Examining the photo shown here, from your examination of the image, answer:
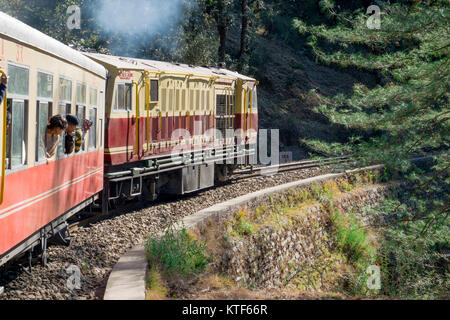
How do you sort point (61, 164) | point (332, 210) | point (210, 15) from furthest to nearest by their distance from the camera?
point (210, 15)
point (332, 210)
point (61, 164)

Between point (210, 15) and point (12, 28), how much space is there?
88.6 ft

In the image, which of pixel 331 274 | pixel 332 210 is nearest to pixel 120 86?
→ pixel 331 274

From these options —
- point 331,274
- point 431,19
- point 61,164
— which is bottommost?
point 331,274

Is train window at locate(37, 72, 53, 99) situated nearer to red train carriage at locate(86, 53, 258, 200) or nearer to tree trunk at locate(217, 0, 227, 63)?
red train carriage at locate(86, 53, 258, 200)

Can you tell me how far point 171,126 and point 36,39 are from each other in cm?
835

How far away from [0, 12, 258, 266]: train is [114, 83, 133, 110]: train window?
0.07 ft

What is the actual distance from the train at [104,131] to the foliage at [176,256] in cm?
143

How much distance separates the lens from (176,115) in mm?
15742

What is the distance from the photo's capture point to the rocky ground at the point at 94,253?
25.5 ft

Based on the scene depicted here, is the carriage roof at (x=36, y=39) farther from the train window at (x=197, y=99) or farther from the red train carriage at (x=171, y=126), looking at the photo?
the train window at (x=197, y=99)

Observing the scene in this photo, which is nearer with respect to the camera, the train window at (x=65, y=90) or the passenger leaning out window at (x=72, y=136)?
the train window at (x=65, y=90)

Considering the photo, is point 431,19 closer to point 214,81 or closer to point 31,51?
point 31,51

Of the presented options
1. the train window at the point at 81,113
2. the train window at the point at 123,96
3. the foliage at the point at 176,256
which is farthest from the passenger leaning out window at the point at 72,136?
the train window at the point at 123,96

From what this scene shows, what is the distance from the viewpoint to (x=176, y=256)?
8.77 metres
